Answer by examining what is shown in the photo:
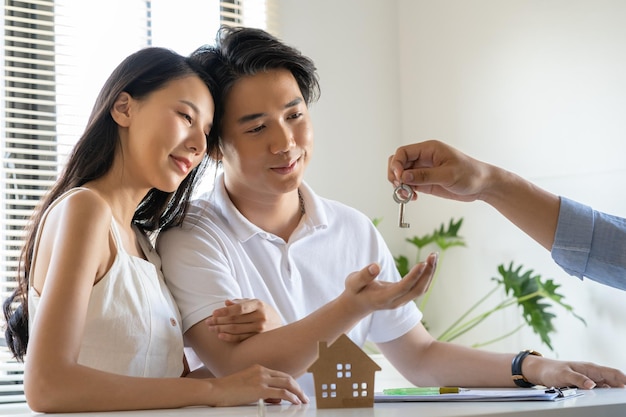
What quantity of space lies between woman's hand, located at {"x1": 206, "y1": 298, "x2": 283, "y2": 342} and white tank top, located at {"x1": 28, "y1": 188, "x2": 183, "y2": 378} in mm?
85

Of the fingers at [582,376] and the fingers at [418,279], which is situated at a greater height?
the fingers at [418,279]

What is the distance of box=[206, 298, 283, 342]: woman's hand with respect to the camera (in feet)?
5.36

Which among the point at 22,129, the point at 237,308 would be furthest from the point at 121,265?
the point at 22,129

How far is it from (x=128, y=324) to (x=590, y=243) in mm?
886

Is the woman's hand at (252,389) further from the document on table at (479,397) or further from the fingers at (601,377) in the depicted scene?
the fingers at (601,377)

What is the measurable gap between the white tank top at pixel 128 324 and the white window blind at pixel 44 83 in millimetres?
1347

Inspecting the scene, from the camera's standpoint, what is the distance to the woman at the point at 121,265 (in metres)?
1.31

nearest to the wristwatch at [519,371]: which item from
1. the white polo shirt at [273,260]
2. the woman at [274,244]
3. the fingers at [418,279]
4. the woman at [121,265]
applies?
the woman at [274,244]

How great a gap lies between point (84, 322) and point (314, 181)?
85.8 inches

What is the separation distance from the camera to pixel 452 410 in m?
1.06

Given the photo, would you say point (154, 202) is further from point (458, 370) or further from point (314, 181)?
point (314, 181)

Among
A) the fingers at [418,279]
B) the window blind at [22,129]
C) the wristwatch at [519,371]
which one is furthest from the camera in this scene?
the window blind at [22,129]

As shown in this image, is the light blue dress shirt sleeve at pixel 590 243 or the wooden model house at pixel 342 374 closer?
the wooden model house at pixel 342 374

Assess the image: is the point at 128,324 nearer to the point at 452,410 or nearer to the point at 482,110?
the point at 452,410
